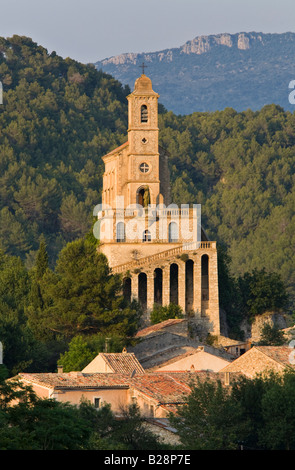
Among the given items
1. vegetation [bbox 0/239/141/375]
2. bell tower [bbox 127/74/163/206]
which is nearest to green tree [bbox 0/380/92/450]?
vegetation [bbox 0/239/141/375]

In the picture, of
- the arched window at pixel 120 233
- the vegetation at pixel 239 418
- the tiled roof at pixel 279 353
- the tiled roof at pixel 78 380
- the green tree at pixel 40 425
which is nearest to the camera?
the green tree at pixel 40 425

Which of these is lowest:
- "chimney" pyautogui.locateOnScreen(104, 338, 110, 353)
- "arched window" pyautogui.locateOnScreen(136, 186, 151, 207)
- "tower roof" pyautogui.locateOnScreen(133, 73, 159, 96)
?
"chimney" pyautogui.locateOnScreen(104, 338, 110, 353)

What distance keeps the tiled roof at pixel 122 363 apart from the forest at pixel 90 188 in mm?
8202

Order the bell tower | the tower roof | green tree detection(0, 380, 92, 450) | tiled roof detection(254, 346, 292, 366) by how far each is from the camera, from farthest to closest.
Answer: the tower roof → the bell tower → tiled roof detection(254, 346, 292, 366) → green tree detection(0, 380, 92, 450)

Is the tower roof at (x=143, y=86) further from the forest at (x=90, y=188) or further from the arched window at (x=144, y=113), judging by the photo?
the forest at (x=90, y=188)

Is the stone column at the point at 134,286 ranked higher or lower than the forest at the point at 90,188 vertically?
lower

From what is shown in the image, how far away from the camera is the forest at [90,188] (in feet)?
205

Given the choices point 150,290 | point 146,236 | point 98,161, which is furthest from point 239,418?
point 98,161

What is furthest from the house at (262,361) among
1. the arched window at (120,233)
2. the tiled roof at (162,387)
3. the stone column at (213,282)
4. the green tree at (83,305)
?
the arched window at (120,233)

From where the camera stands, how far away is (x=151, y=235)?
230 ft

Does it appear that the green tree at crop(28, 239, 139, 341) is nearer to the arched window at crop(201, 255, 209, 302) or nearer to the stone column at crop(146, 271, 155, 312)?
the stone column at crop(146, 271, 155, 312)

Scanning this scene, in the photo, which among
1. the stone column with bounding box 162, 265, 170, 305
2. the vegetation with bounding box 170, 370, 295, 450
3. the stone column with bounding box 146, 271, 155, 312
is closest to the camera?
the vegetation with bounding box 170, 370, 295, 450

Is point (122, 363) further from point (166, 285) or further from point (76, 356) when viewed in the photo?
point (166, 285)

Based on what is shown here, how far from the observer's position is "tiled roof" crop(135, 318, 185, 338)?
198ft
